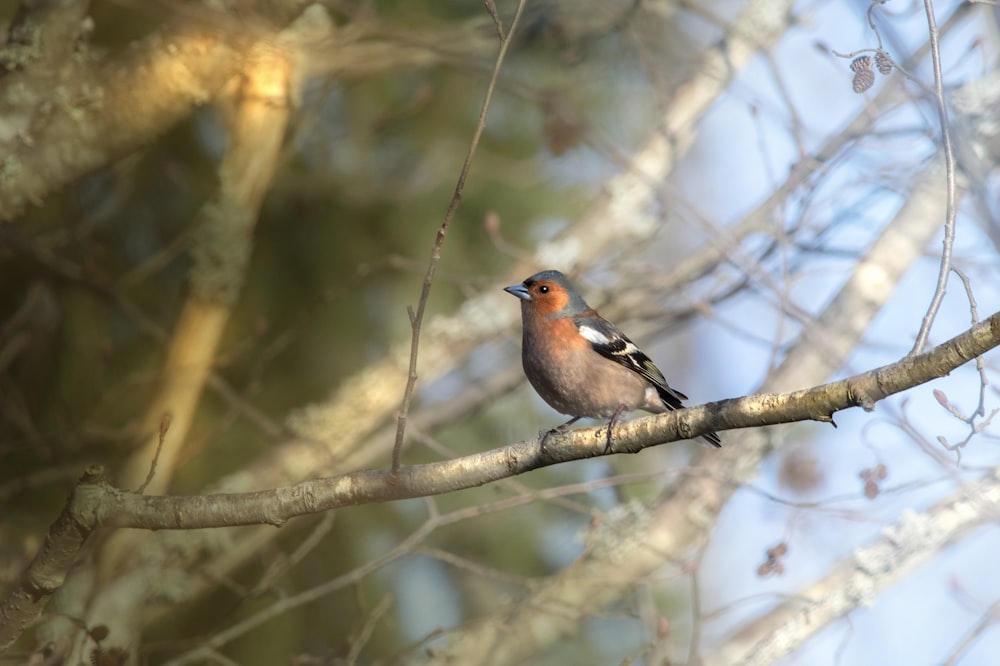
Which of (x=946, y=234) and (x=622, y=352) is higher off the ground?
(x=622, y=352)

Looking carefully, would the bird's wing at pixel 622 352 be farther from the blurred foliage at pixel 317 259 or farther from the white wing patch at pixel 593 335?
the blurred foliage at pixel 317 259

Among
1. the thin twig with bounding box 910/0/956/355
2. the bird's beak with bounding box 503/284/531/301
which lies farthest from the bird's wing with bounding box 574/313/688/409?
the thin twig with bounding box 910/0/956/355

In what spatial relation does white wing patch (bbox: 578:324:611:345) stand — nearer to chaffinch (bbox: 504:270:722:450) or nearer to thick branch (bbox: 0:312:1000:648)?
chaffinch (bbox: 504:270:722:450)

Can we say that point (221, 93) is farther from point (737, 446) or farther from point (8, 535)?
point (737, 446)

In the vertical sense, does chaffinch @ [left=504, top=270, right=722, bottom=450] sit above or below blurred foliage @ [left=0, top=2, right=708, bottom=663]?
below

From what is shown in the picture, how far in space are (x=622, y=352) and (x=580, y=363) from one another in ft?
1.09

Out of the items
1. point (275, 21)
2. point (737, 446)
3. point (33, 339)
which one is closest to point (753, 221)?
point (737, 446)

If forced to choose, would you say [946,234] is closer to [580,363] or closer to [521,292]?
[580,363]

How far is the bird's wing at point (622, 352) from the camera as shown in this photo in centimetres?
596

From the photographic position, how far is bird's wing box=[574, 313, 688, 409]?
596 cm

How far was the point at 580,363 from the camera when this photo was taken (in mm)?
5816

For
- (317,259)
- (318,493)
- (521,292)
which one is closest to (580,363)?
(521,292)

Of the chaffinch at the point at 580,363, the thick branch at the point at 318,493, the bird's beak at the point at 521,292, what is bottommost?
the thick branch at the point at 318,493

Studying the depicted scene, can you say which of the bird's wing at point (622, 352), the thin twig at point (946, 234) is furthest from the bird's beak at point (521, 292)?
the thin twig at point (946, 234)
